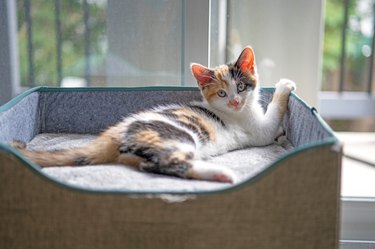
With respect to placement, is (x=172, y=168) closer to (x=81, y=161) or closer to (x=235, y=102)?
(x=81, y=161)

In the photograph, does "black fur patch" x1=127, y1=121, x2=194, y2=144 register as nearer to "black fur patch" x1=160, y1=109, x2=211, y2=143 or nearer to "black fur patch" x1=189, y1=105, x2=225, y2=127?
"black fur patch" x1=160, y1=109, x2=211, y2=143

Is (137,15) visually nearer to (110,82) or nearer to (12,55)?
(110,82)

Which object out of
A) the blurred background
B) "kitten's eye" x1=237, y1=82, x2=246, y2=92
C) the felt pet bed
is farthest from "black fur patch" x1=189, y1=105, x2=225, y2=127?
the felt pet bed

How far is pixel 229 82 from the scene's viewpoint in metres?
1.36

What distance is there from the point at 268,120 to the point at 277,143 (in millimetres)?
73

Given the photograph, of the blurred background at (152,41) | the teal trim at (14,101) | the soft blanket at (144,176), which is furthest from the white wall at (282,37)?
the teal trim at (14,101)

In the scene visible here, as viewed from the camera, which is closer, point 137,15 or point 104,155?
point 104,155

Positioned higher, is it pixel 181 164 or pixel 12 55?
pixel 12 55

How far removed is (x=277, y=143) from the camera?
4.57ft

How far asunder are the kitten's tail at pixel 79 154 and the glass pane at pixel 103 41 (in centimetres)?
52

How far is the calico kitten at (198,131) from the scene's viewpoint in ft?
3.48

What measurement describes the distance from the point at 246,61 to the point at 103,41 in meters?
0.57

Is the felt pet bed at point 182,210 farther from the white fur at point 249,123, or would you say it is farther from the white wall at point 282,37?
the white wall at point 282,37

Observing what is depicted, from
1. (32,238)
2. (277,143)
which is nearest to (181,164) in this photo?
(32,238)
